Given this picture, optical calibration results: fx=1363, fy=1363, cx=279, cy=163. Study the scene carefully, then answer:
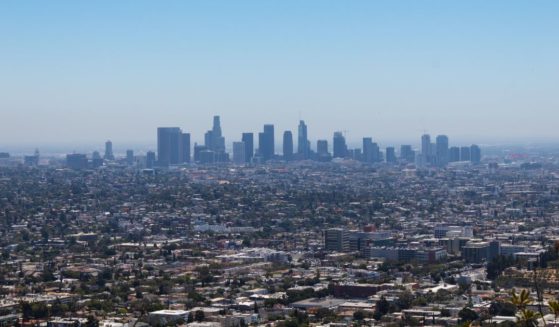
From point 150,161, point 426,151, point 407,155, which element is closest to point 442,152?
point 426,151

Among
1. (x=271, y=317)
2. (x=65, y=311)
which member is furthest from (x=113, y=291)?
(x=271, y=317)

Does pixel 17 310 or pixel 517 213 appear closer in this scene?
pixel 17 310

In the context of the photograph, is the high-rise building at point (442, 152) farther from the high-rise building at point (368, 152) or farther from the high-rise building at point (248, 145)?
the high-rise building at point (248, 145)

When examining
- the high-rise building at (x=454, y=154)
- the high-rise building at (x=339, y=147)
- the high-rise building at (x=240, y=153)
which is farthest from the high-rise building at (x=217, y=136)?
the high-rise building at (x=454, y=154)

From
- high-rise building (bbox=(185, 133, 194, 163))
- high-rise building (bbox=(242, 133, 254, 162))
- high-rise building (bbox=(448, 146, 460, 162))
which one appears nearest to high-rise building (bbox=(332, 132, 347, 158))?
high-rise building (bbox=(242, 133, 254, 162))

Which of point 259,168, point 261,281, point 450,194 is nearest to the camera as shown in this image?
point 261,281

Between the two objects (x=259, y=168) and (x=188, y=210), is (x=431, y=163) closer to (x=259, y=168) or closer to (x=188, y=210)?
(x=259, y=168)

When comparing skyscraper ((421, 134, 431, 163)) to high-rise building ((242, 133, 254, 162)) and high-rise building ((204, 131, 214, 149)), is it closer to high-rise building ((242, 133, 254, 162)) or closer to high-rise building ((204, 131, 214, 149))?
high-rise building ((242, 133, 254, 162))
